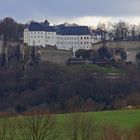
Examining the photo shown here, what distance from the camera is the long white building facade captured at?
8994 centimetres

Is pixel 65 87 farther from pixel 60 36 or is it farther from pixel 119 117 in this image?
pixel 60 36

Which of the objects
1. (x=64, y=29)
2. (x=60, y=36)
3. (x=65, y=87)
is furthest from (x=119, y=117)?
(x=64, y=29)

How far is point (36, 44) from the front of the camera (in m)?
89.6

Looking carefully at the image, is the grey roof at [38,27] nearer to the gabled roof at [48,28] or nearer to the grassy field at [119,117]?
the gabled roof at [48,28]

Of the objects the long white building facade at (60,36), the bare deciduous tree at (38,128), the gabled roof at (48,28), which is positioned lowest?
the bare deciduous tree at (38,128)

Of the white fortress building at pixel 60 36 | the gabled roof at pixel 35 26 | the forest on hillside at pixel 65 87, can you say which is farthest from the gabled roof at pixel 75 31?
the forest on hillside at pixel 65 87

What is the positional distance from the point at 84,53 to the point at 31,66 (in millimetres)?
9970

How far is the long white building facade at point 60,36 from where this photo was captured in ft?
295

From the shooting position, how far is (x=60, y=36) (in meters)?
94.3

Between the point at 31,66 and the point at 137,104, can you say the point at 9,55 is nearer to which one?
the point at 31,66

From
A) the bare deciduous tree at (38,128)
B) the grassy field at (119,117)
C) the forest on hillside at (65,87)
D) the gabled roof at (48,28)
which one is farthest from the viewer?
the gabled roof at (48,28)

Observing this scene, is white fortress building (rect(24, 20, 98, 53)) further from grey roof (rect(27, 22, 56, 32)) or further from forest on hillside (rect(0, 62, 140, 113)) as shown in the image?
forest on hillside (rect(0, 62, 140, 113))

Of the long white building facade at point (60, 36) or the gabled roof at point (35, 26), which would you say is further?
the gabled roof at point (35, 26)

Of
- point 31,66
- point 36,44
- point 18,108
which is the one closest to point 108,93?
point 18,108
